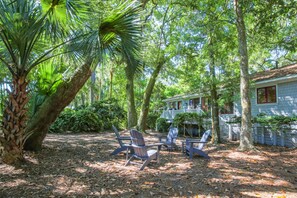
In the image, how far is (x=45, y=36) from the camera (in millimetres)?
5109

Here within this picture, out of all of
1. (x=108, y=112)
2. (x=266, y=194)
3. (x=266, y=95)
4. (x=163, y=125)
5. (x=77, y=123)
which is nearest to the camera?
(x=266, y=194)

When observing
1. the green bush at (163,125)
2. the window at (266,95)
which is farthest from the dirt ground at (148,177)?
the green bush at (163,125)

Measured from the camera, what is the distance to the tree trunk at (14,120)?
5262 millimetres

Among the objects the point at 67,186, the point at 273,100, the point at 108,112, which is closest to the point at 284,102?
the point at 273,100

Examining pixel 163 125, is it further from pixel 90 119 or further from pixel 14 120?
pixel 14 120

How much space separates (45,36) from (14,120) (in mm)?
2080

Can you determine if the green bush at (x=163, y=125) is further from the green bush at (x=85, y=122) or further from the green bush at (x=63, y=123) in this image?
the green bush at (x=63, y=123)

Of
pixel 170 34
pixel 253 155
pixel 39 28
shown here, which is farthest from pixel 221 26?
pixel 39 28

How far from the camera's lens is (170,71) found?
15.3 m

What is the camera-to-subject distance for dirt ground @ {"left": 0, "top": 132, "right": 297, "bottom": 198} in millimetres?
4086

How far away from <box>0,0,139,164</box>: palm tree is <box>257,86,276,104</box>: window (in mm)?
10245

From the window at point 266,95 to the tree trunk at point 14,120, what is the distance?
1204 centimetres

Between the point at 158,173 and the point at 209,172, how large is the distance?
1.26 meters

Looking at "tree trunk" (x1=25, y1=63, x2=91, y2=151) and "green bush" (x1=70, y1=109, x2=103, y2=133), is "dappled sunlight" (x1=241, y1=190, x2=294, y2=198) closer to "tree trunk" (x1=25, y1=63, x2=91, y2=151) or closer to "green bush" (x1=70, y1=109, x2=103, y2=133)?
"tree trunk" (x1=25, y1=63, x2=91, y2=151)
